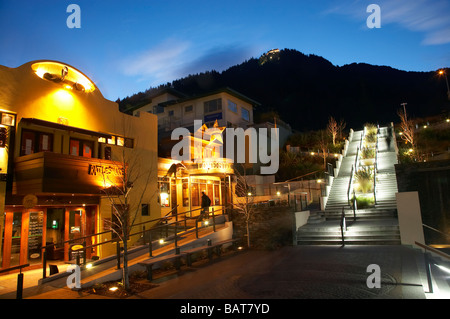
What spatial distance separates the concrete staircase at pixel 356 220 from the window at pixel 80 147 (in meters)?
10.3

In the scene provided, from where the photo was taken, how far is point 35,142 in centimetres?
1277

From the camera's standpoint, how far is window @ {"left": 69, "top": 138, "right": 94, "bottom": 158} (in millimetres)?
14094

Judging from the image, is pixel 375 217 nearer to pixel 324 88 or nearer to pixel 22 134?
pixel 22 134

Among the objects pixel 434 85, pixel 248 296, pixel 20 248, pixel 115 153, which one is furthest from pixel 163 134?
pixel 434 85

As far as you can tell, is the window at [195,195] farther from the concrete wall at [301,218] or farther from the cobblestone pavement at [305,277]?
the cobblestone pavement at [305,277]

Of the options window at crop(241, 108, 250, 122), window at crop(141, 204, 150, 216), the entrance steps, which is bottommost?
the entrance steps

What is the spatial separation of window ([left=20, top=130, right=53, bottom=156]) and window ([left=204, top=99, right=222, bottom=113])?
21.2 metres

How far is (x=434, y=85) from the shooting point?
11600cm

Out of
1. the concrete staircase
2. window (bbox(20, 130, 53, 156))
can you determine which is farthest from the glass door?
the concrete staircase

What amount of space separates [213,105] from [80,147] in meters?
20.5

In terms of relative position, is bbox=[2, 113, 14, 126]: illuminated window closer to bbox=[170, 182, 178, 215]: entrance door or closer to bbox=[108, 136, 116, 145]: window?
bbox=[108, 136, 116, 145]: window

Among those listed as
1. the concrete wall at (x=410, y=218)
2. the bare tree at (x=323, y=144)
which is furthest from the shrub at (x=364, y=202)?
the bare tree at (x=323, y=144)

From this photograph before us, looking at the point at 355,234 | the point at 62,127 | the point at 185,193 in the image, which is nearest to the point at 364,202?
the point at 355,234

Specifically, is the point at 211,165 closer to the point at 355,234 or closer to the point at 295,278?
the point at 355,234
